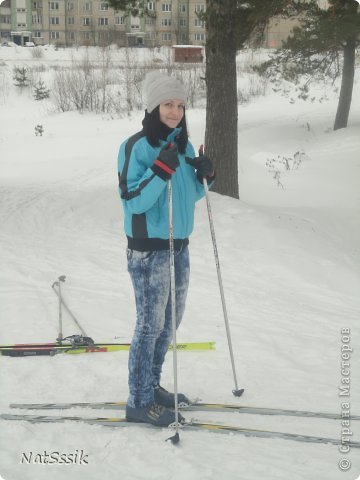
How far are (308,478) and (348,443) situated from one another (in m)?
0.44

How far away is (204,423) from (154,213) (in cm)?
125

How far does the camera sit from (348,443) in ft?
9.77

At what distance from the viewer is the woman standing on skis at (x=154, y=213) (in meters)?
2.78

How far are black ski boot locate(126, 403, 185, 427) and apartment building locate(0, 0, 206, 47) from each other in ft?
27.3

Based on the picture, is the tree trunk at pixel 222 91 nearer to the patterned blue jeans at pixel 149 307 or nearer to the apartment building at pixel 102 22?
the apartment building at pixel 102 22

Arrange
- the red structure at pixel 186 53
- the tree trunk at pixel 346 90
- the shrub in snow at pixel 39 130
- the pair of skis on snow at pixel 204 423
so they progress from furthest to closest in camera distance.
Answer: the shrub in snow at pixel 39 130 < the tree trunk at pixel 346 90 < the red structure at pixel 186 53 < the pair of skis on snow at pixel 204 423

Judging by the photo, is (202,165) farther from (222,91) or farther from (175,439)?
(222,91)

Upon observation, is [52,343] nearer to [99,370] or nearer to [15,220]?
[99,370]

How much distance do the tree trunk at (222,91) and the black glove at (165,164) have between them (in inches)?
223

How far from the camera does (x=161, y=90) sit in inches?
112

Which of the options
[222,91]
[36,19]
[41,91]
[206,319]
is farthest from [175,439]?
[41,91]

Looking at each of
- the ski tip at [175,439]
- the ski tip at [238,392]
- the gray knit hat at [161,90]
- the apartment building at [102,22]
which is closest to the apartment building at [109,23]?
the apartment building at [102,22]

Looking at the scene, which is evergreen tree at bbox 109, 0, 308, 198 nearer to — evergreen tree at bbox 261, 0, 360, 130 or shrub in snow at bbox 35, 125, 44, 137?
evergreen tree at bbox 261, 0, 360, 130

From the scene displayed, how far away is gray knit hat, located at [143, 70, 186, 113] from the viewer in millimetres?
2837
